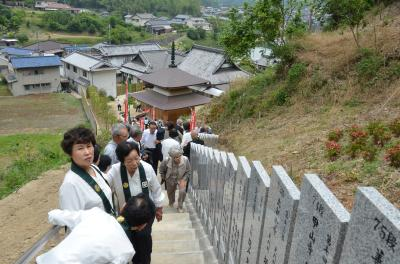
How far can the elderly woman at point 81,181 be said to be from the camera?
2834mm

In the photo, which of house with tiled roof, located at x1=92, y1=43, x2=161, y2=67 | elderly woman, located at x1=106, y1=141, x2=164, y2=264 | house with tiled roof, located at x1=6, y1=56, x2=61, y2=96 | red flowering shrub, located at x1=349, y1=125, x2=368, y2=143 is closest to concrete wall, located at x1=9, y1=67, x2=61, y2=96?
house with tiled roof, located at x1=6, y1=56, x2=61, y2=96

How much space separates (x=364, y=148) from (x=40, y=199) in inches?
280

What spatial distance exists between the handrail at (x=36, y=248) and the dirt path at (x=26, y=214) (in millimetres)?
4332

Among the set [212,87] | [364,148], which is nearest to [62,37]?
[212,87]

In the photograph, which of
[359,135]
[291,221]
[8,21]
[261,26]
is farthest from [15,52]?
[291,221]

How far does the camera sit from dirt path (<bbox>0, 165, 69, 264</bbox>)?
6.74m

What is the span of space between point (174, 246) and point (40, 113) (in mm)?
28844

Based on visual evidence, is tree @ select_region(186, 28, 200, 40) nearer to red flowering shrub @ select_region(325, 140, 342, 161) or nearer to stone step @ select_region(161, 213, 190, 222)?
red flowering shrub @ select_region(325, 140, 342, 161)

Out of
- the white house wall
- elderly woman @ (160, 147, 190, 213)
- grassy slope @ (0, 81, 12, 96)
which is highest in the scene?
elderly woman @ (160, 147, 190, 213)

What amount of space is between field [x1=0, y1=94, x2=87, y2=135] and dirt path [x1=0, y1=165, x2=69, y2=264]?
54.8 feet

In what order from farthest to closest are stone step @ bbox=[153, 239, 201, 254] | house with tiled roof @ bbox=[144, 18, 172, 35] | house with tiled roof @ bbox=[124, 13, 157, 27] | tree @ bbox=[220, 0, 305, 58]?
house with tiled roof @ bbox=[124, 13, 157, 27] → house with tiled roof @ bbox=[144, 18, 172, 35] → tree @ bbox=[220, 0, 305, 58] → stone step @ bbox=[153, 239, 201, 254]

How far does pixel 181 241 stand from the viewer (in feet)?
15.9

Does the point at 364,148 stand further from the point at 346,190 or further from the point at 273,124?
the point at 273,124

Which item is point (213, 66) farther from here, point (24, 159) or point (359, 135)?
point (359, 135)
